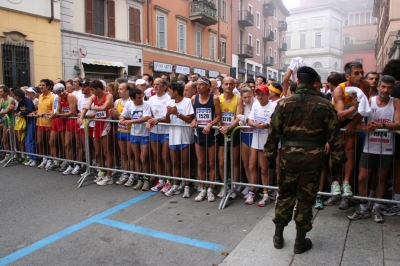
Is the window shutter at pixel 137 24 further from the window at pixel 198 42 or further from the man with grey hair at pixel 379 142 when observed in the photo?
the man with grey hair at pixel 379 142

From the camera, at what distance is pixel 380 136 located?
14.2 ft

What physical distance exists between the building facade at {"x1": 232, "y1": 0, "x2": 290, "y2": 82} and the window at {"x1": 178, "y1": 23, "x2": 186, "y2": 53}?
19.1 feet

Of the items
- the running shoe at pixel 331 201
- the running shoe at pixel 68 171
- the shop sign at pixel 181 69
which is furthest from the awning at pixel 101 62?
the running shoe at pixel 331 201

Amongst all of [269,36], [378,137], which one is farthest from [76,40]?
[269,36]

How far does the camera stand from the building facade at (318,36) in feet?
226

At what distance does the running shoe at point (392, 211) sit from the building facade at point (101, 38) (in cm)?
1430

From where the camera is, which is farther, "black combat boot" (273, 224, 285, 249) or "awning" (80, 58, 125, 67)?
"awning" (80, 58, 125, 67)

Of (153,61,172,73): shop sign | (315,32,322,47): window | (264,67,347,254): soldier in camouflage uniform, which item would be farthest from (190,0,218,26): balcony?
(315,32,322,47): window

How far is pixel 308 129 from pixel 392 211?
2.12m

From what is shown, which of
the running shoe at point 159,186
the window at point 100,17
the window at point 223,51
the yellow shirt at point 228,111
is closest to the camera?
the yellow shirt at point 228,111

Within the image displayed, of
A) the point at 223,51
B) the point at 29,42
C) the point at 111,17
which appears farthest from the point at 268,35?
the point at 29,42

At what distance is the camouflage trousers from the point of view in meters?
3.46

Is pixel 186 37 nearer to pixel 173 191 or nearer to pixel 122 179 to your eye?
pixel 122 179

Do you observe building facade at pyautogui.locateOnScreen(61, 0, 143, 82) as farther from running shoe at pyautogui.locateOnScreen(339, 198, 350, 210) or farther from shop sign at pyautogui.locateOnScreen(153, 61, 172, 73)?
running shoe at pyautogui.locateOnScreen(339, 198, 350, 210)
